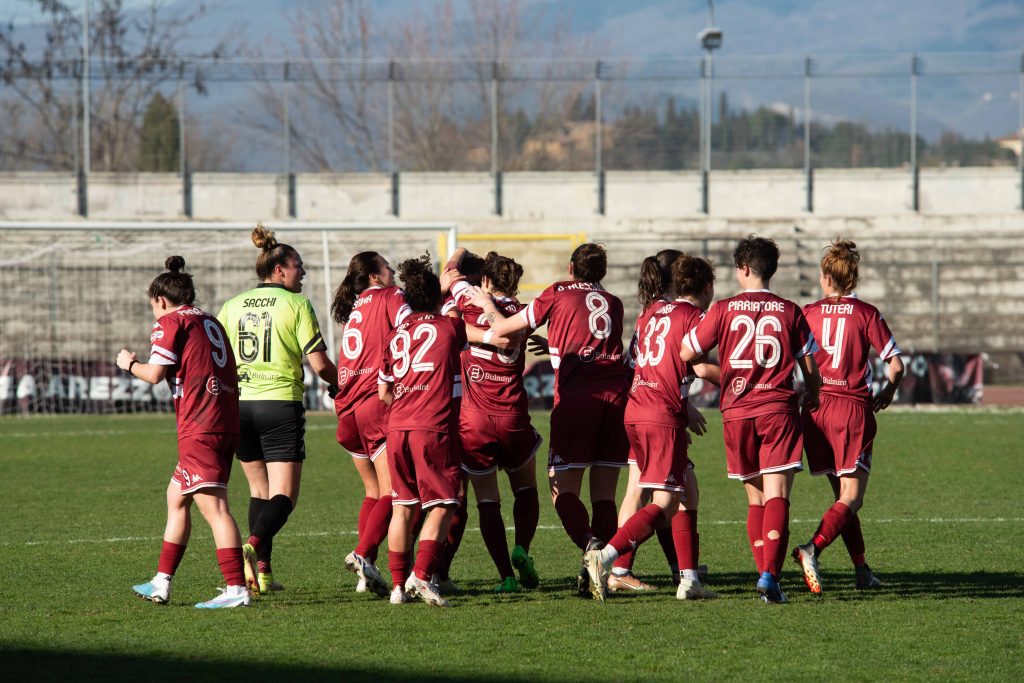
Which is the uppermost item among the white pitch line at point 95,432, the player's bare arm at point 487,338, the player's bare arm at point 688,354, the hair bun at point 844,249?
the hair bun at point 844,249

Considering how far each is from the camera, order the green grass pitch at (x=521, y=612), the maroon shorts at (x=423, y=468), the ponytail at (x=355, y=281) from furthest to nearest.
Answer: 1. the ponytail at (x=355, y=281)
2. the maroon shorts at (x=423, y=468)
3. the green grass pitch at (x=521, y=612)

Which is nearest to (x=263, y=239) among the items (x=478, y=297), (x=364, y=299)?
(x=364, y=299)

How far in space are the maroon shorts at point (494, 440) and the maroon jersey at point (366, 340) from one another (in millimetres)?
611

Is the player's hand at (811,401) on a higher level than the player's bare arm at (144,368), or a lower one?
lower

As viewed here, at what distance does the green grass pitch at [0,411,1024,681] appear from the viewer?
5312 millimetres

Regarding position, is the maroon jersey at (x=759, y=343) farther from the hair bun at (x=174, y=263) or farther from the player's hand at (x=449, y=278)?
the hair bun at (x=174, y=263)

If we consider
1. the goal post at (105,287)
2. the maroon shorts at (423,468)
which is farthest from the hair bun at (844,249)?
the goal post at (105,287)

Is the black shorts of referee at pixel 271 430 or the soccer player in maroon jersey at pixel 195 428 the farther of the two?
the black shorts of referee at pixel 271 430

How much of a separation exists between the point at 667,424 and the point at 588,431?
52 cm

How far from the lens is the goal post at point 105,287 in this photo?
1992 centimetres

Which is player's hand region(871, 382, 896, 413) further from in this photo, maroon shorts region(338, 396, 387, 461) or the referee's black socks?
the referee's black socks

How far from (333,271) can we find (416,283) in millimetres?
19737

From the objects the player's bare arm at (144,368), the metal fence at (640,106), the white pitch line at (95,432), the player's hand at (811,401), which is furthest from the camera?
the metal fence at (640,106)

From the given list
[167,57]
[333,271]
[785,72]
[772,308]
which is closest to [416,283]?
[772,308]
